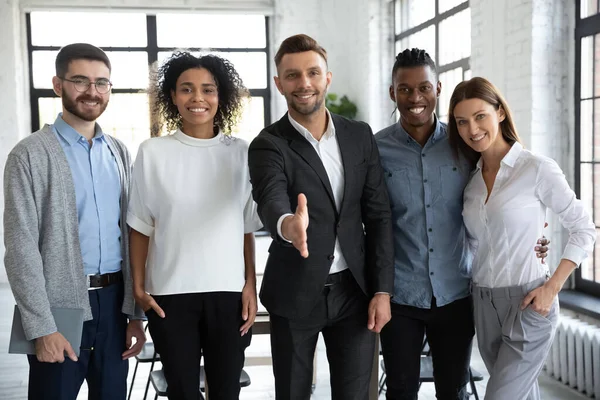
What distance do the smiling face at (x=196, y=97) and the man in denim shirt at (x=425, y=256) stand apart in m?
0.69

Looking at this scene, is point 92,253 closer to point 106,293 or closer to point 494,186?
point 106,293

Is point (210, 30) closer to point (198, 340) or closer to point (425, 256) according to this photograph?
point (425, 256)

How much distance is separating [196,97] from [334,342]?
0.98m

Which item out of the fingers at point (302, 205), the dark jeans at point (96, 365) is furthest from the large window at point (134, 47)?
the fingers at point (302, 205)

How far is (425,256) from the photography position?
2391 millimetres

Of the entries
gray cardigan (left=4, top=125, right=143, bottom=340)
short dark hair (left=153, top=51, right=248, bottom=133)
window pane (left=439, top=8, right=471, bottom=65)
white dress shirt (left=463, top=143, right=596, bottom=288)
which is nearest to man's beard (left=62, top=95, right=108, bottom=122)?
gray cardigan (left=4, top=125, right=143, bottom=340)

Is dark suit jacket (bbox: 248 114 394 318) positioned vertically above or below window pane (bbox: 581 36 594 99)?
below

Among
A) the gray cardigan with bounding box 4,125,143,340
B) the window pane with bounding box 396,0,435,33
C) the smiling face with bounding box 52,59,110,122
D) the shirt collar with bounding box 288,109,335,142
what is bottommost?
the gray cardigan with bounding box 4,125,143,340

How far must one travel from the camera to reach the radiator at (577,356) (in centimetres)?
384

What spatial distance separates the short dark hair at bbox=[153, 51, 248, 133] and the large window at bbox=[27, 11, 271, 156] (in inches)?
235

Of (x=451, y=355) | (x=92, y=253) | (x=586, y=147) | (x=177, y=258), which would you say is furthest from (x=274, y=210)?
(x=586, y=147)

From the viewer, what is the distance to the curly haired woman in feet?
7.21

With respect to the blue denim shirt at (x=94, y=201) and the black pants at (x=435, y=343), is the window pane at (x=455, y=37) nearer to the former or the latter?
the black pants at (x=435, y=343)

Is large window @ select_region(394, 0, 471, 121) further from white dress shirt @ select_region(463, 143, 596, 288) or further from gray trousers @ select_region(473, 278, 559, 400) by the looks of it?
gray trousers @ select_region(473, 278, 559, 400)
